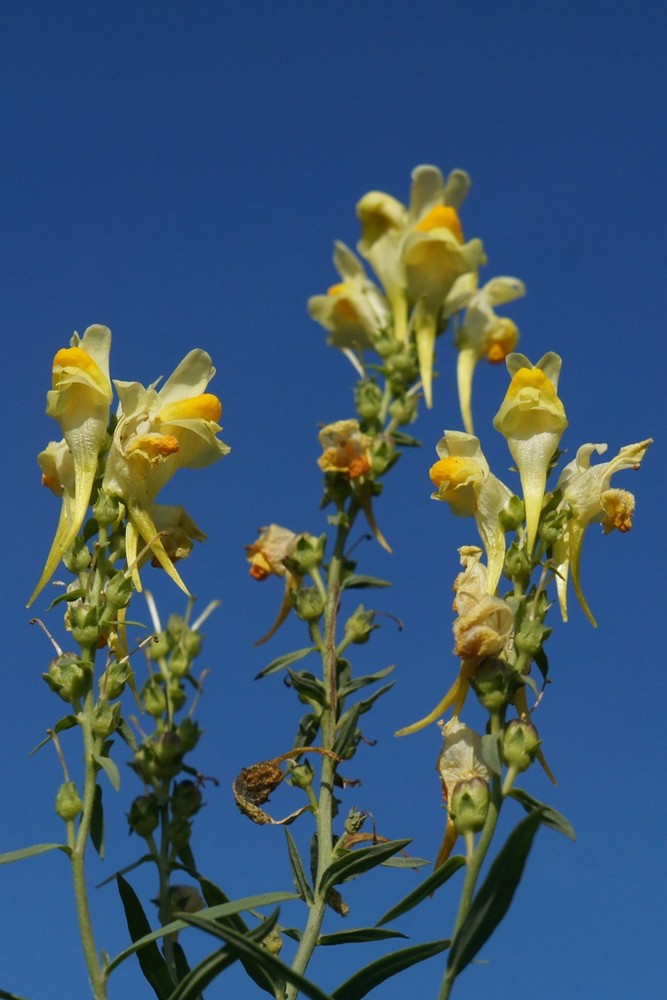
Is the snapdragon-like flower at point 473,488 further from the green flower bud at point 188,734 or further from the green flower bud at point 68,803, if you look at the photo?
the green flower bud at point 68,803

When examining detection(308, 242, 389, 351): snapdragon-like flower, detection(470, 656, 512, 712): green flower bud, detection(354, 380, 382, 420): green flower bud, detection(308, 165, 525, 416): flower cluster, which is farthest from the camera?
detection(308, 242, 389, 351): snapdragon-like flower

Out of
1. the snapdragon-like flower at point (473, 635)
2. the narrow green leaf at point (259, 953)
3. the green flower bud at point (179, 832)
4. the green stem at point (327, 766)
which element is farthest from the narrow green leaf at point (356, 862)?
the narrow green leaf at point (259, 953)

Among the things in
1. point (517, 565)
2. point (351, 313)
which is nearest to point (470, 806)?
point (517, 565)

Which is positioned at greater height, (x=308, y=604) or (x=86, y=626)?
(x=308, y=604)

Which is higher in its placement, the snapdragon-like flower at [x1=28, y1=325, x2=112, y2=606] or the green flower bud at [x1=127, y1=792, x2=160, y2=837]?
the snapdragon-like flower at [x1=28, y1=325, x2=112, y2=606]

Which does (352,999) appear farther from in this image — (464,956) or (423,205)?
(423,205)

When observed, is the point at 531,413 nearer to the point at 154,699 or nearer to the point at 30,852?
the point at 154,699

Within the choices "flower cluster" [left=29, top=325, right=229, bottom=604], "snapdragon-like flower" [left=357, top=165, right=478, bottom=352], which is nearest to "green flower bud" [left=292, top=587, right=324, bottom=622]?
"flower cluster" [left=29, top=325, right=229, bottom=604]

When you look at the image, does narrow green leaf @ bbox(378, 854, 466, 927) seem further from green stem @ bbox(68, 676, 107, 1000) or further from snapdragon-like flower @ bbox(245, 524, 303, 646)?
snapdragon-like flower @ bbox(245, 524, 303, 646)
